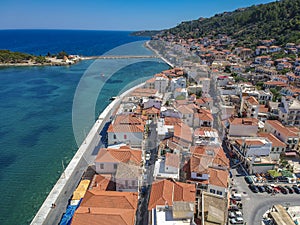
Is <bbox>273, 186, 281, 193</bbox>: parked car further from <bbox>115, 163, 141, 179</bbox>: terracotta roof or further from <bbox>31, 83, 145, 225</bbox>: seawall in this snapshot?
<bbox>31, 83, 145, 225</bbox>: seawall

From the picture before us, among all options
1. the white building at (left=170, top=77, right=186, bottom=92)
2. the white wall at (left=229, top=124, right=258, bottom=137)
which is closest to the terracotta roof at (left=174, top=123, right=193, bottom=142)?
the white wall at (left=229, top=124, right=258, bottom=137)

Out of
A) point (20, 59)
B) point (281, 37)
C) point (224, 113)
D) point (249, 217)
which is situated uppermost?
point (281, 37)

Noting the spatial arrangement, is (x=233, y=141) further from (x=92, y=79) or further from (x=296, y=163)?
(x=92, y=79)

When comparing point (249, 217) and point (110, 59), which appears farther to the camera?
point (110, 59)

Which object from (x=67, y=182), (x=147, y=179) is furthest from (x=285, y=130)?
(x=67, y=182)

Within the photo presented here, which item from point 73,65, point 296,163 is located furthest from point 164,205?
point 73,65

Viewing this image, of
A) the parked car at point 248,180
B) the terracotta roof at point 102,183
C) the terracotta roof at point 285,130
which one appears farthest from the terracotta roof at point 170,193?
the terracotta roof at point 285,130

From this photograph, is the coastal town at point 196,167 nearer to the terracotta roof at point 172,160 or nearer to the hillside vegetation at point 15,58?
the terracotta roof at point 172,160
